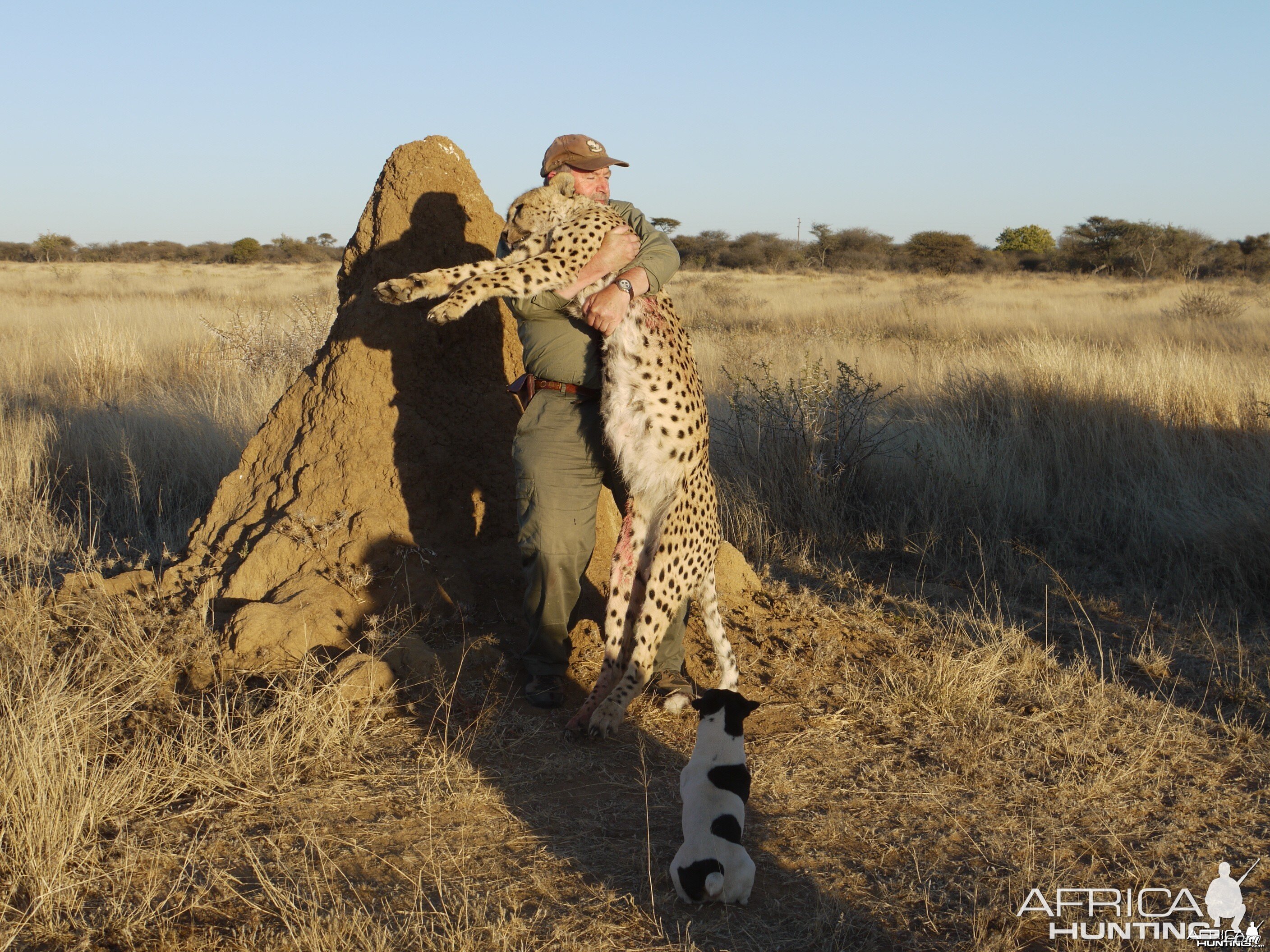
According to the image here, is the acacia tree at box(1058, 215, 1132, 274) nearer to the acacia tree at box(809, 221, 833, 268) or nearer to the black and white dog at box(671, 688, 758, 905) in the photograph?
the acacia tree at box(809, 221, 833, 268)

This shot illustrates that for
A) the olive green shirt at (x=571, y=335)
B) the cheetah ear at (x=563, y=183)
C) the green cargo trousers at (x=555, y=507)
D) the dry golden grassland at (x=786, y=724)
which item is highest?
the cheetah ear at (x=563, y=183)

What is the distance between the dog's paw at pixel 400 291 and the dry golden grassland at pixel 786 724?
46.3 inches

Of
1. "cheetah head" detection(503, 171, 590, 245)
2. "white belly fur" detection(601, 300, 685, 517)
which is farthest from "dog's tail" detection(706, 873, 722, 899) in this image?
"cheetah head" detection(503, 171, 590, 245)

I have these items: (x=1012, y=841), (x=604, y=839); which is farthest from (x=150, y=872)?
(x=1012, y=841)

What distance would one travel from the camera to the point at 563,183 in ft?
10.7

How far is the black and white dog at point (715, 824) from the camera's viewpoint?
217cm

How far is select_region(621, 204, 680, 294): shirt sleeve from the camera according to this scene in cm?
319

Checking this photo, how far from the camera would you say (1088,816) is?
272 centimetres

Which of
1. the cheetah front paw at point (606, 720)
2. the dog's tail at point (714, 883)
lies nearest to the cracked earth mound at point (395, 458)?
the cheetah front paw at point (606, 720)

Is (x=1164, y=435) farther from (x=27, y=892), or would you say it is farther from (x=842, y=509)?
(x=27, y=892)

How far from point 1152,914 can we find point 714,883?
1.07 m

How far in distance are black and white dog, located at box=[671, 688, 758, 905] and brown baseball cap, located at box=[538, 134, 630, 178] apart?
1929 millimetres

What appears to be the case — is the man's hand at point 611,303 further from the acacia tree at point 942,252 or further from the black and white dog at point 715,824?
the acacia tree at point 942,252

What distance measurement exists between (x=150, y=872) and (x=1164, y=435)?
613cm
